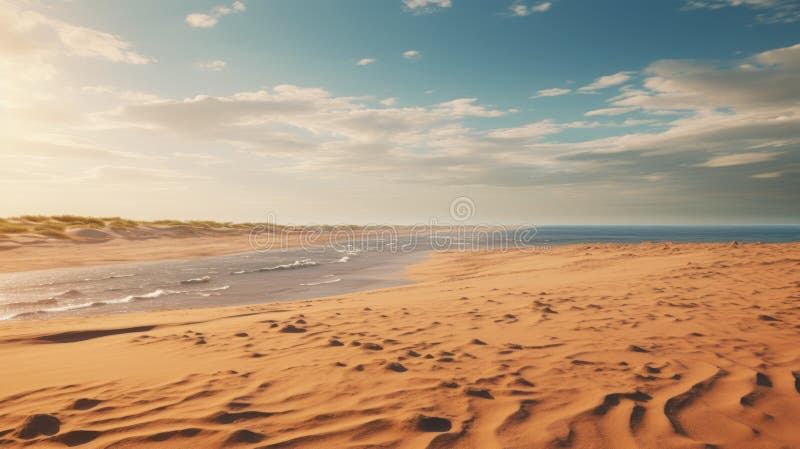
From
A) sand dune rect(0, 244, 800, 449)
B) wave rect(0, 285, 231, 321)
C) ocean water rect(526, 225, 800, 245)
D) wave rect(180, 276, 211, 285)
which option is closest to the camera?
sand dune rect(0, 244, 800, 449)

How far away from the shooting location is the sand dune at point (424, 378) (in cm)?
299

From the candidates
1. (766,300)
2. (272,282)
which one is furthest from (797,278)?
(272,282)

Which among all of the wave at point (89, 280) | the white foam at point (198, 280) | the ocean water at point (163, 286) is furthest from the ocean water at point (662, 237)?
the wave at point (89, 280)

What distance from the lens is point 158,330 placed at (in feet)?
22.8

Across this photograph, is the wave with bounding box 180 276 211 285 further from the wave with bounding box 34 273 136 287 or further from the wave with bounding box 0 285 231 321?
the wave with bounding box 34 273 136 287

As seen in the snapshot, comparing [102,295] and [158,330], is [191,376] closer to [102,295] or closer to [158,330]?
[158,330]

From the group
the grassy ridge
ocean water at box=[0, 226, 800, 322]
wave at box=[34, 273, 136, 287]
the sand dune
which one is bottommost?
ocean water at box=[0, 226, 800, 322]

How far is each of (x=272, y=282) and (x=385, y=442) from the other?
1365 centimetres

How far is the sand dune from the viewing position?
2.99 metres

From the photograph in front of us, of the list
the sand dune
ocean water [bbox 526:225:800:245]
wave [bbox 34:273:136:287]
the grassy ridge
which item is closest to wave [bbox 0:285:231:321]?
the sand dune

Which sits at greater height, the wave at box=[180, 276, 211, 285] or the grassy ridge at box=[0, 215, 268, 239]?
the grassy ridge at box=[0, 215, 268, 239]

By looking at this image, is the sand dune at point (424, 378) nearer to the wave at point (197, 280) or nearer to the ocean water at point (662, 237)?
the wave at point (197, 280)

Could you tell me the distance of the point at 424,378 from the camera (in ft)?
13.4

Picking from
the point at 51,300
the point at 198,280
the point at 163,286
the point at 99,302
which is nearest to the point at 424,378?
the point at 99,302
